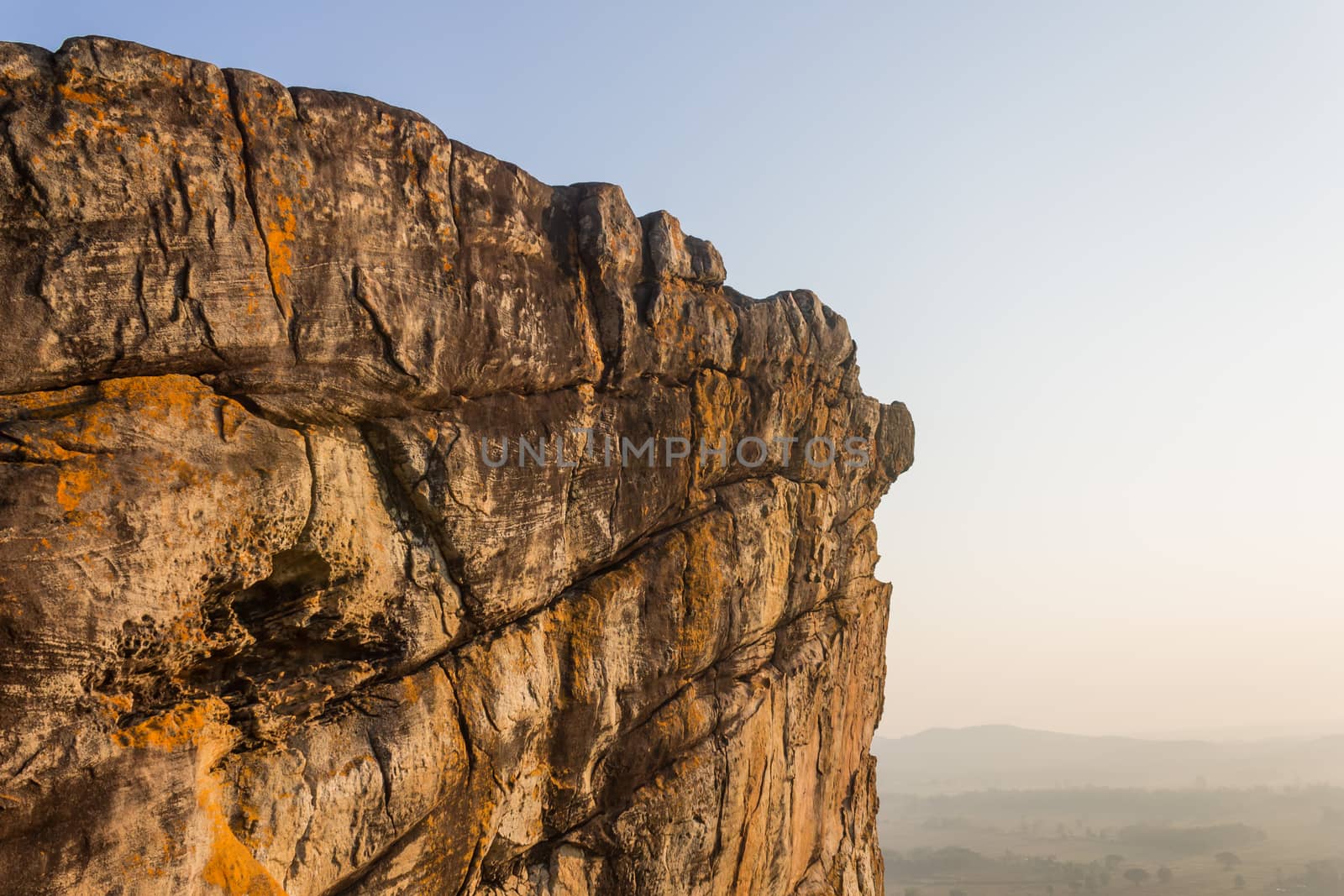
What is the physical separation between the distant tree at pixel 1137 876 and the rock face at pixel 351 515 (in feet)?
640

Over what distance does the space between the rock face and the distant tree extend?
640 feet

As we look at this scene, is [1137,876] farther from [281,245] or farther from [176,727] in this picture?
[281,245]

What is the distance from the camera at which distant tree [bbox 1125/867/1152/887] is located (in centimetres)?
18812

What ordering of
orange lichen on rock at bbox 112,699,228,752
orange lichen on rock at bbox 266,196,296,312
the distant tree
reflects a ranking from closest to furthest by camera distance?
1. orange lichen on rock at bbox 112,699,228,752
2. orange lichen on rock at bbox 266,196,296,312
3. the distant tree

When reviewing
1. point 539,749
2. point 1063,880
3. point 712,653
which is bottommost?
point 1063,880

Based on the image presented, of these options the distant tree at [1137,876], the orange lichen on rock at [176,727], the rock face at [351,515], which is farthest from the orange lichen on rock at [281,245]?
the distant tree at [1137,876]

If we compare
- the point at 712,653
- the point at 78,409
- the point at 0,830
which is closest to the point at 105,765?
the point at 0,830

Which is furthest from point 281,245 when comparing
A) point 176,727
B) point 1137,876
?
point 1137,876

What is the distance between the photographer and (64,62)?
14.5 meters

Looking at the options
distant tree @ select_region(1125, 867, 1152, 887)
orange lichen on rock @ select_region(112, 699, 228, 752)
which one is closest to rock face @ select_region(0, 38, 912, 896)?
orange lichen on rock @ select_region(112, 699, 228, 752)

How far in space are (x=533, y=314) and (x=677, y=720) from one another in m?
10.5

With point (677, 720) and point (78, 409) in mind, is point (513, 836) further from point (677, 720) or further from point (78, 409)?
point (78, 409)

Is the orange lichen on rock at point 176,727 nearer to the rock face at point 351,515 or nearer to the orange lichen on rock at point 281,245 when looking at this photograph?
the rock face at point 351,515

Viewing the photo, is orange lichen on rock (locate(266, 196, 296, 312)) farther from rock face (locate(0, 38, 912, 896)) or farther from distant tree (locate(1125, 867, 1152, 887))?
distant tree (locate(1125, 867, 1152, 887))
